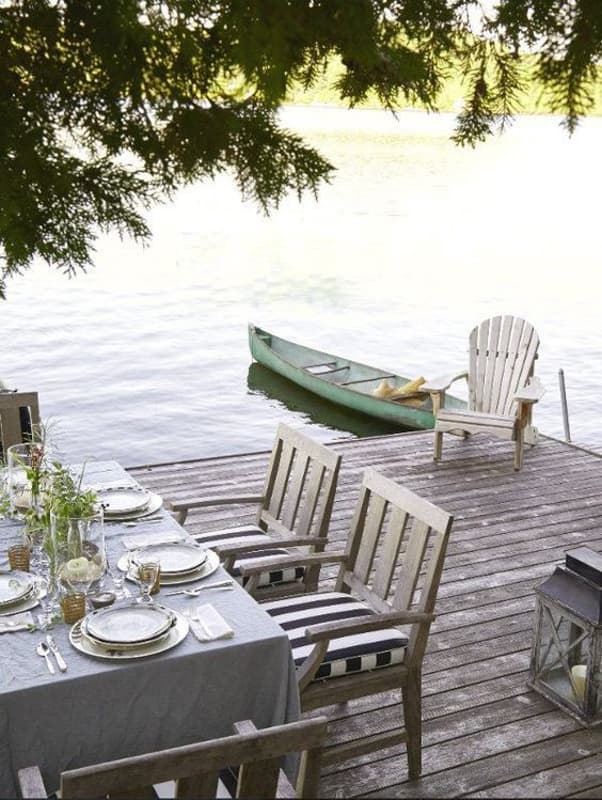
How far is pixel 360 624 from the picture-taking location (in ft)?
9.25

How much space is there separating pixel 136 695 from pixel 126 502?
3.70 ft

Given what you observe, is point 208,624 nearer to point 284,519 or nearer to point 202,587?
point 202,587

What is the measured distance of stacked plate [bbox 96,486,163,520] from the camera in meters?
3.37

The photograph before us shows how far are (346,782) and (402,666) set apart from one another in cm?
42

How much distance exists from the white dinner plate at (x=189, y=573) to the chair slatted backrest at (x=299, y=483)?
2.41 ft

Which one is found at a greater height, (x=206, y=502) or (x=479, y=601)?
(x=206, y=502)

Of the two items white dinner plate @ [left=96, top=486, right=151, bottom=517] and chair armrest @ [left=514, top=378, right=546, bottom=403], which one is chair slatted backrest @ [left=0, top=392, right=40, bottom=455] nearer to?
white dinner plate @ [left=96, top=486, right=151, bottom=517]

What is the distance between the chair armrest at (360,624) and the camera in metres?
2.74

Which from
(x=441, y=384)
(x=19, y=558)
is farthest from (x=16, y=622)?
(x=441, y=384)

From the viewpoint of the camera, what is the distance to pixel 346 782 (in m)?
3.02

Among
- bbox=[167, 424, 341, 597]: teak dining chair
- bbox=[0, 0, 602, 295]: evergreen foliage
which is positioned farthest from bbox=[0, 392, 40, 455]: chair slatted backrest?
bbox=[0, 0, 602, 295]: evergreen foliage

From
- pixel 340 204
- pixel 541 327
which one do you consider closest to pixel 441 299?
pixel 541 327

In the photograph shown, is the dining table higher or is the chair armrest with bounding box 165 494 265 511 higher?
the dining table

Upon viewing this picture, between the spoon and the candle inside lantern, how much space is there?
6.26 ft
